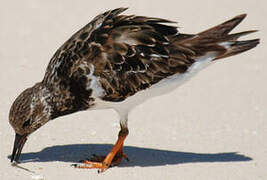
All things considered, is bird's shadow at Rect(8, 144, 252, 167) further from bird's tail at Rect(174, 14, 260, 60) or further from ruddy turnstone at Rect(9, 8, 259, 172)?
bird's tail at Rect(174, 14, 260, 60)

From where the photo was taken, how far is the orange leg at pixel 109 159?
1008 centimetres

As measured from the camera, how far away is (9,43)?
657 inches

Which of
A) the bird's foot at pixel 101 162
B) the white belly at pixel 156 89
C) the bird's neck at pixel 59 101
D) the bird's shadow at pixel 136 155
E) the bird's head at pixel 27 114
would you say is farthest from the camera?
the bird's shadow at pixel 136 155

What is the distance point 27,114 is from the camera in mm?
9672

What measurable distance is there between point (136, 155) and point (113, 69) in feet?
6.63

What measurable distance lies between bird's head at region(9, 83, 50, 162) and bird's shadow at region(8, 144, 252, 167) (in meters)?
0.54

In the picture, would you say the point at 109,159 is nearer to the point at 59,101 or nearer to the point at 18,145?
the point at 59,101

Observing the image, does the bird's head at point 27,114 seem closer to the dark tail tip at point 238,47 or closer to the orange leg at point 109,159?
the orange leg at point 109,159

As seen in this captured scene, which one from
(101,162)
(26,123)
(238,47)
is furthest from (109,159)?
(238,47)

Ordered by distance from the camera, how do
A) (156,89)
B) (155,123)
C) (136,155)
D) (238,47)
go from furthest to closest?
(155,123) < (136,155) < (238,47) < (156,89)

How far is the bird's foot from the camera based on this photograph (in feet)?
33.0

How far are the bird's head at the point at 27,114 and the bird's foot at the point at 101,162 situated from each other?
1.03 meters

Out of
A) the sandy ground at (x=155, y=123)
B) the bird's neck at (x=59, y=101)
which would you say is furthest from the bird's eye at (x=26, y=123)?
the sandy ground at (x=155, y=123)

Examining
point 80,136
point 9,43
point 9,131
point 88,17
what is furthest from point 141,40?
point 88,17
